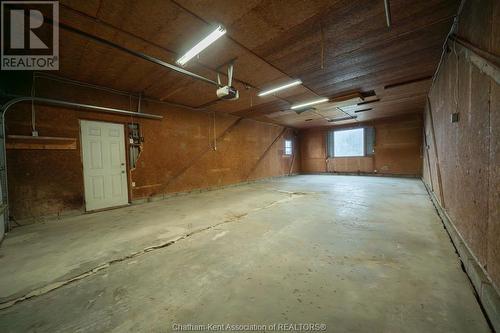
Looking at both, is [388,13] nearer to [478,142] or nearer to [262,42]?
[262,42]

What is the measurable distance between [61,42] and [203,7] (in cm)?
227

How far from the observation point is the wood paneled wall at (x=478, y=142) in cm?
142

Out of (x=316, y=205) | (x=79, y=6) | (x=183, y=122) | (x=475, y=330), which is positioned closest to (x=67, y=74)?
(x=79, y=6)

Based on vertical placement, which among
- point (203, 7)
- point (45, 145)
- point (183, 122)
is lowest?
point (45, 145)

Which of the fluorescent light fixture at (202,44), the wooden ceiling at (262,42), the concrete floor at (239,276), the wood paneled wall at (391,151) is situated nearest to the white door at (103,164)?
the wooden ceiling at (262,42)

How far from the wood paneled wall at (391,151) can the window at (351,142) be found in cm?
23

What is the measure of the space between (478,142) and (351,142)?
31.7 feet

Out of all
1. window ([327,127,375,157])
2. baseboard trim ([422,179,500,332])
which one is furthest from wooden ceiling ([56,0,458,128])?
window ([327,127,375,157])

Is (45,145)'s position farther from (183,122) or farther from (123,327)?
(123,327)

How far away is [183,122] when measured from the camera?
615cm

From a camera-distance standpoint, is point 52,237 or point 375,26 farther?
point 52,237
